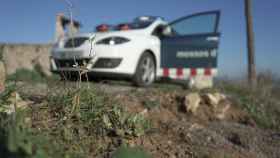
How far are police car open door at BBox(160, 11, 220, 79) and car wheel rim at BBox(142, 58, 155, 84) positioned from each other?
0.36m

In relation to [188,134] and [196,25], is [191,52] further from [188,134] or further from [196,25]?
[188,134]

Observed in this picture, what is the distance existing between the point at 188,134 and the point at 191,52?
11.5 feet

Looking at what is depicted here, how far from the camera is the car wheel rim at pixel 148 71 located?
4.61 metres

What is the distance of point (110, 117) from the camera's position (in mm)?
1538

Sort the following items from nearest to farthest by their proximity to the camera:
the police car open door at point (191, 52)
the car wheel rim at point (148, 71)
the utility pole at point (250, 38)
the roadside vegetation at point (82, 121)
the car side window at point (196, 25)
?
the roadside vegetation at point (82, 121), the car wheel rim at point (148, 71), the police car open door at point (191, 52), the car side window at point (196, 25), the utility pole at point (250, 38)

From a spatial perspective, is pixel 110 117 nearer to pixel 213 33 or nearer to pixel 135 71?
pixel 135 71

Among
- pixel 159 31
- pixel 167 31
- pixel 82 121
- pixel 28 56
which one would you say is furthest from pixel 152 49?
pixel 28 56

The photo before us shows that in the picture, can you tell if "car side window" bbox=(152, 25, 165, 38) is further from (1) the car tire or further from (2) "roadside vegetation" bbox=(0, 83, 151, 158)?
(2) "roadside vegetation" bbox=(0, 83, 151, 158)

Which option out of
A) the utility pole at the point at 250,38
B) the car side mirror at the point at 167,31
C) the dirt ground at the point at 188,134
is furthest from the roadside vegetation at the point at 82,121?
the utility pole at the point at 250,38

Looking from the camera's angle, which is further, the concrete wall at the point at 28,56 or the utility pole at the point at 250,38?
the concrete wall at the point at 28,56

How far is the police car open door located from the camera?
5133 mm

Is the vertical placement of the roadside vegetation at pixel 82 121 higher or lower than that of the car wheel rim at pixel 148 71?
lower

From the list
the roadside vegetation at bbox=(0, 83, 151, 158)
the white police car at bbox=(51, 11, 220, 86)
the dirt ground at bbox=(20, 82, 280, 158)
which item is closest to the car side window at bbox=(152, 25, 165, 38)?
the white police car at bbox=(51, 11, 220, 86)

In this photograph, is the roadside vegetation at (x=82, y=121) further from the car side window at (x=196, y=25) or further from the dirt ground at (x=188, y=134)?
the car side window at (x=196, y=25)
